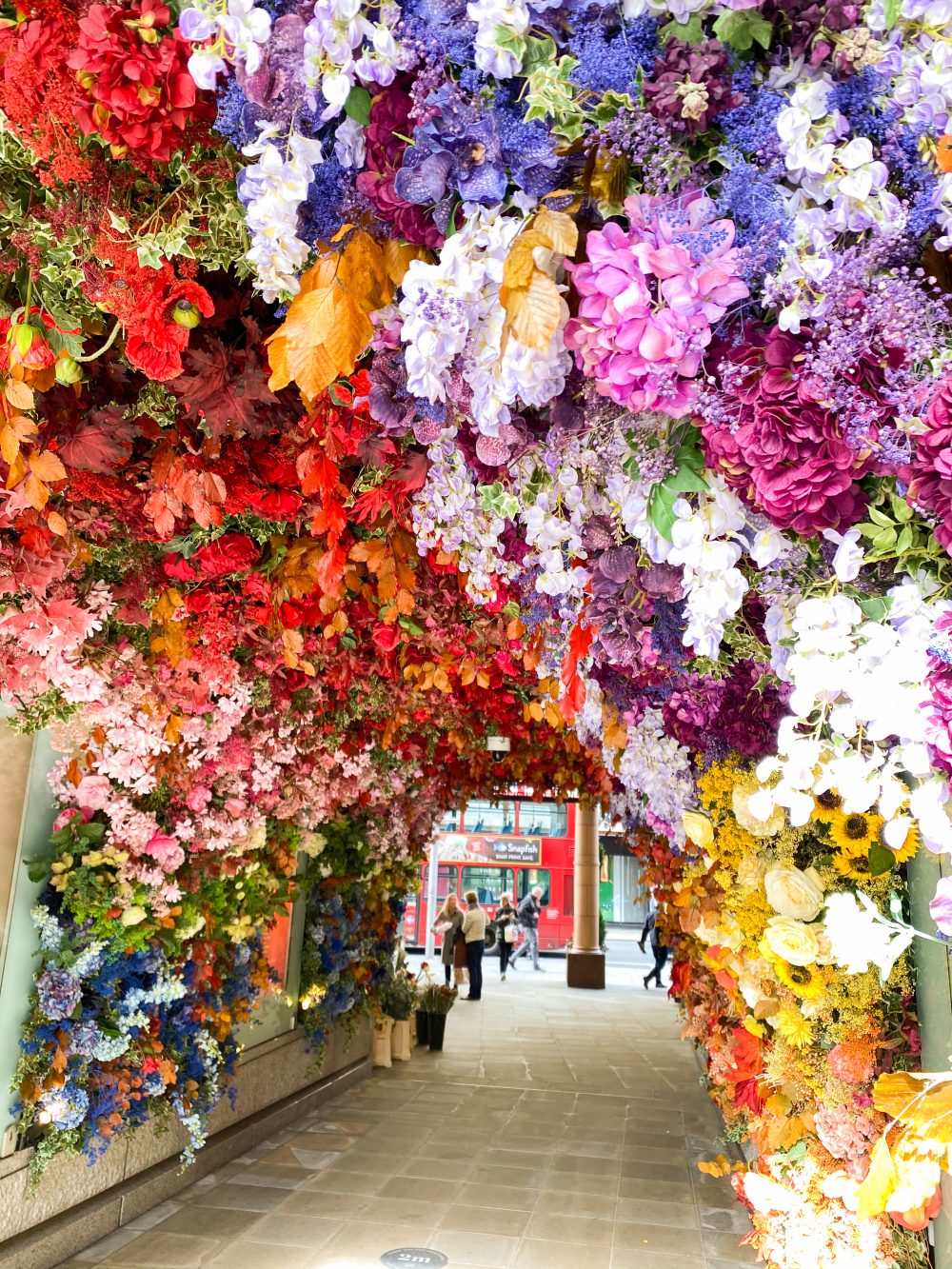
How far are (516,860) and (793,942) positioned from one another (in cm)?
1863

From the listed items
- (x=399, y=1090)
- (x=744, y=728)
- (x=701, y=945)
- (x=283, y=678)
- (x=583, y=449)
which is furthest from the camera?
(x=399, y=1090)

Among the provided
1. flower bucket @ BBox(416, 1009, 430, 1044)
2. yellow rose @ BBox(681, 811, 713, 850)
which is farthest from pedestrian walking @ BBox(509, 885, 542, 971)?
yellow rose @ BBox(681, 811, 713, 850)

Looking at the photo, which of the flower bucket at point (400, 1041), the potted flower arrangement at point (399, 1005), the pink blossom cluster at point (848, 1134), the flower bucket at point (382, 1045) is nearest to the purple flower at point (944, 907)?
the pink blossom cluster at point (848, 1134)

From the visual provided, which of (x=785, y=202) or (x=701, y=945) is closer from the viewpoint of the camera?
(x=785, y=202)

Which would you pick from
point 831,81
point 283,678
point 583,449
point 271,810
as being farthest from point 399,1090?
point 831,81

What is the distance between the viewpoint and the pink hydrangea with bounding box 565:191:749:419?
0.82m

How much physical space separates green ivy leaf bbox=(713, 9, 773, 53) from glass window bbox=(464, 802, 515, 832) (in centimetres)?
1998

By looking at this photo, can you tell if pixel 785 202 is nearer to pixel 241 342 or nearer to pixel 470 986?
pixel 241 342

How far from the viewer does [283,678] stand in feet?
11.7

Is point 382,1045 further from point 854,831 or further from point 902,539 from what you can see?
point 902,539

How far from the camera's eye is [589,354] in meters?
0.89

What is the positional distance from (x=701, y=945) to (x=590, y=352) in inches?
147

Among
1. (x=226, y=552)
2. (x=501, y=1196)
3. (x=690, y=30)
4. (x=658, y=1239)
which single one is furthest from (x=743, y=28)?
(x=501, y=1196)

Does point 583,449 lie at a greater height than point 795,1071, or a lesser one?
greater
